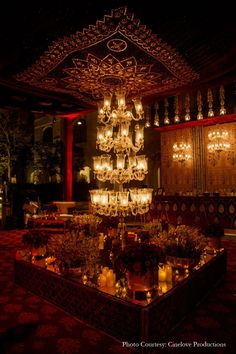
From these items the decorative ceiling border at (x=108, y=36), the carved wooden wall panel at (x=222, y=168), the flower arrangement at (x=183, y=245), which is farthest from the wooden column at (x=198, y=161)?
the flower arrangement at (x=183, y=245)

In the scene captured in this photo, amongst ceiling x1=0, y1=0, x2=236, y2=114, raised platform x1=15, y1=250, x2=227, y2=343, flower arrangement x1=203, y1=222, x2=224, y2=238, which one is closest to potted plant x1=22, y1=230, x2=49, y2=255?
raised platform x1=15, y1=250, x2=227, y2=343

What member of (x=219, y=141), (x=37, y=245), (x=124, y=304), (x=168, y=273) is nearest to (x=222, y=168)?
(x=219, y=141)

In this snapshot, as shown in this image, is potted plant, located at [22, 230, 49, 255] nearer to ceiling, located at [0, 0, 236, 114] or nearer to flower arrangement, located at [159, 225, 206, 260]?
flower arrangement, located at [159, 225, 206, 260]

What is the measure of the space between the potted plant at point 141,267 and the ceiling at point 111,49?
3013 millimetres

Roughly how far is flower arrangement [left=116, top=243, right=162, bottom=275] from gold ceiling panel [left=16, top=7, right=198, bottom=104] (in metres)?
3.03

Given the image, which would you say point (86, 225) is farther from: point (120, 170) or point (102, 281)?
point (102, 281)

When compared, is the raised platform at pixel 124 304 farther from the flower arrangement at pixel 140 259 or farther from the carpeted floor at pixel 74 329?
the flower arrangement at pixel 140 259

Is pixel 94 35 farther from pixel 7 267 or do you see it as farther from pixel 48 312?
pixel 7 267

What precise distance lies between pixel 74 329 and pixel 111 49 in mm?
4035

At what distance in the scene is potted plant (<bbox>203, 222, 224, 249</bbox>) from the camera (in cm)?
421

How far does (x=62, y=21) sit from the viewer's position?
370 centimetres

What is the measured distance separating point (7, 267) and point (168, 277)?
10.1 ft

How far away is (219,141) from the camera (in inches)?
409

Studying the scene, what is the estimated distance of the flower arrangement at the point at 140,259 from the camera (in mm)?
2576
